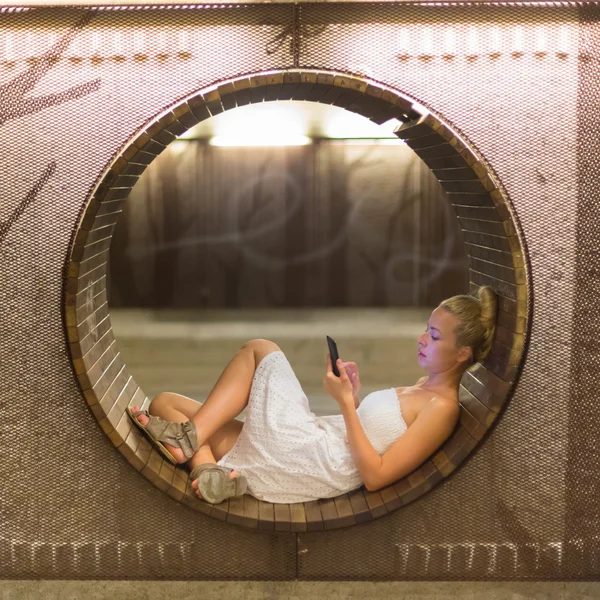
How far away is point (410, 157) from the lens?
31.0 feet

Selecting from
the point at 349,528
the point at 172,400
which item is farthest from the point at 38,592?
the point at 349,528

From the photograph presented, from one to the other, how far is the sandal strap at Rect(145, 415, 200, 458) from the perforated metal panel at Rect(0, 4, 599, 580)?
18 cm

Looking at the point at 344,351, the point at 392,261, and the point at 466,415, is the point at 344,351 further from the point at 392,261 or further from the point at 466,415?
the point at 466,415

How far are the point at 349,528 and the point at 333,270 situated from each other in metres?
6.97

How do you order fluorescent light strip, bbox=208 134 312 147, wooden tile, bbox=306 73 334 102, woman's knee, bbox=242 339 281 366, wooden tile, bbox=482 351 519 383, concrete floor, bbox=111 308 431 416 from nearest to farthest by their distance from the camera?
wooden tile, bbox=306 73 334 102 < wooden tile, bbox=482 351 519 383 < woman's knee, bbox=242 339 281 366 < concrete floor, bbox=111 308 431 416 < fluorescent light strip, bbox=208 134 312 147

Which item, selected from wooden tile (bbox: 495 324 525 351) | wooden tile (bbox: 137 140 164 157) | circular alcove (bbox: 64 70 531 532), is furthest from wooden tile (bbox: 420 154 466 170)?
wooden tile (bbox: 137 140 164 157)

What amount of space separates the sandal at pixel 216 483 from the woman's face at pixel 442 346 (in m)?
0.78

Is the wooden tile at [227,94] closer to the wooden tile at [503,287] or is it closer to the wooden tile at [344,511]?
the wooden tile at [503,287]

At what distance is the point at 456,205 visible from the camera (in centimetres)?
295

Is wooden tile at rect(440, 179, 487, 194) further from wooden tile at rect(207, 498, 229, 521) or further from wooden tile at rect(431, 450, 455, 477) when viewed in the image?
wooden tile at rect(207, 498, 229, 521)

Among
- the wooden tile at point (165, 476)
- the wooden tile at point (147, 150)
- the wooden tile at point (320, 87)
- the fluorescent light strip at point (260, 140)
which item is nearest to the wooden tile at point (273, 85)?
the wooden tile at point (320, 87)

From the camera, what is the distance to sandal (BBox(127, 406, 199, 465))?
2.76 metres

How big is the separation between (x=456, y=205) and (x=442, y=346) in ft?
1.82

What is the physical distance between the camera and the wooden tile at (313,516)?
2.61 m
